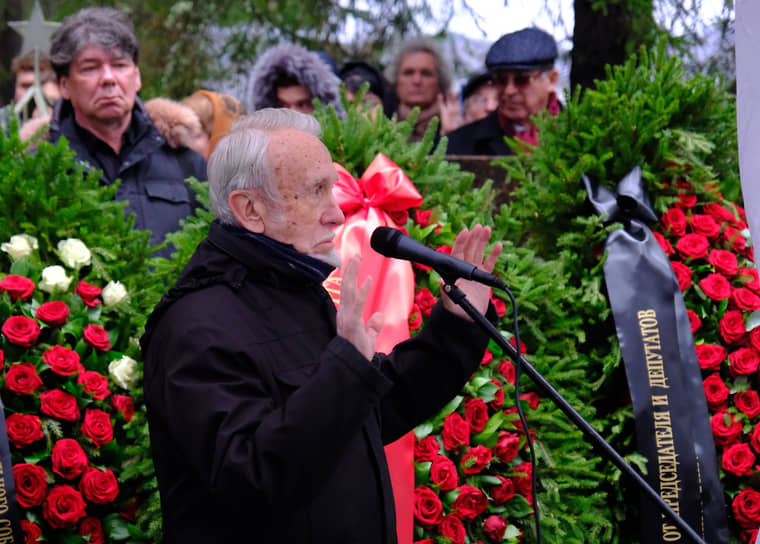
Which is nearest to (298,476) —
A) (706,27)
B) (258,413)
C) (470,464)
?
(258,413)

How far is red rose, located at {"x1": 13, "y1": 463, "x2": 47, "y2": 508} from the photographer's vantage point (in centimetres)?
278

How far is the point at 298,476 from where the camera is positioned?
73.8 inches

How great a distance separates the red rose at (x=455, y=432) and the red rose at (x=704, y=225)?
133 centimetres

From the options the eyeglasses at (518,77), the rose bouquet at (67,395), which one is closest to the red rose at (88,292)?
the rose bouquet at (67,395)

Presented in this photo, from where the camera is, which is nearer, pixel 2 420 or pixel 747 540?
pixel 2 420

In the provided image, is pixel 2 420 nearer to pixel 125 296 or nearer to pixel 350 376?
pixel 125 296

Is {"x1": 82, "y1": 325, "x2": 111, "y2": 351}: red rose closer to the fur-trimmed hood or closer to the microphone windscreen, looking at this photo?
the microphone windscreen

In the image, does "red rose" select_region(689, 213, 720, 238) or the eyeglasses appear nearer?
"red rose" select_region(689, 213, 720, 238)

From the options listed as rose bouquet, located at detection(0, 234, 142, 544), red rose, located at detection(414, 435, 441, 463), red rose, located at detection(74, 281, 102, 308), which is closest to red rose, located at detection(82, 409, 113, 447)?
rose bouquet, located at detection(0, 234, 142, 544)

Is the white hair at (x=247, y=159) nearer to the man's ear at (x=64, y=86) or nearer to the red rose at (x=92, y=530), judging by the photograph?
the red rose at (x=92, y=530)

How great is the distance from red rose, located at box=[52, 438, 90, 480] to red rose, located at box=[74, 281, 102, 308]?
498 millimetres

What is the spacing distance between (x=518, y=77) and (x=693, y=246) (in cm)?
202

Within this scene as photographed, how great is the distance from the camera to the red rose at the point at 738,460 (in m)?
3.24

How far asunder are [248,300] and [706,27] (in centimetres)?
490
